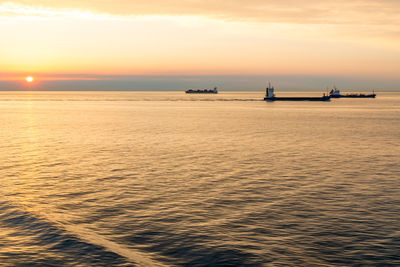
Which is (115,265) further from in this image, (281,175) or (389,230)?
(281,175)

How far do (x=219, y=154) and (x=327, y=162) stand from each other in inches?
435

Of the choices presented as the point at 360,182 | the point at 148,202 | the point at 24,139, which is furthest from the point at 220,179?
the point at 24,139

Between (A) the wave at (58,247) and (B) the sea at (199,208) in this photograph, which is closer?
(A) the wave at (58,247)

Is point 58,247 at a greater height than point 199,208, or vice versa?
point 199,208

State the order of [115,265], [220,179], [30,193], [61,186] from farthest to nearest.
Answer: [220,179] → [61,186] → [30,193] → [115,265]

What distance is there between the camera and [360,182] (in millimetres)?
27453

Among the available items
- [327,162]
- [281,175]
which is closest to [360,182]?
[281,175]

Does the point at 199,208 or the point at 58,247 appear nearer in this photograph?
the point at 58,247

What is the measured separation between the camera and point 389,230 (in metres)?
17.6

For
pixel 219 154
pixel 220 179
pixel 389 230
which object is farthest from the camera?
pixel 219 154

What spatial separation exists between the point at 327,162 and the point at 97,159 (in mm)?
22144

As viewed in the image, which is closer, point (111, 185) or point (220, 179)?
point (111, 185)

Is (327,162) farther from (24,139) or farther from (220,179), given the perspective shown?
(24,139)

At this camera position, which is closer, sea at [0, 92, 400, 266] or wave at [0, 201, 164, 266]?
wave at [0, 201, 164, 266]
